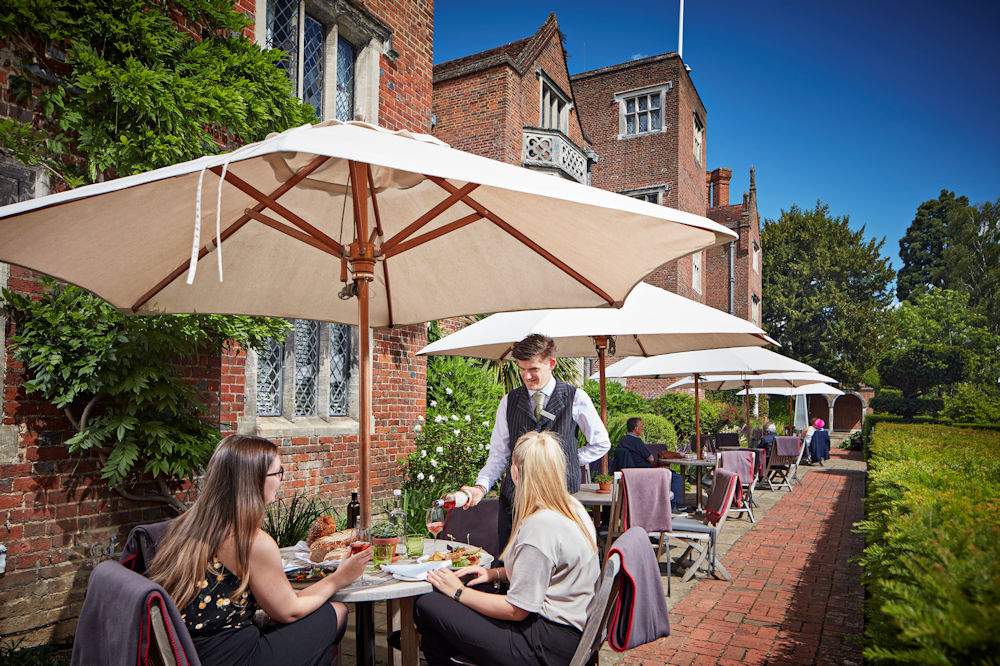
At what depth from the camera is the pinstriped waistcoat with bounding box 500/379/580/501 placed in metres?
4.40

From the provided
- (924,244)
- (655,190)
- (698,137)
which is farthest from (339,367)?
(924,244)

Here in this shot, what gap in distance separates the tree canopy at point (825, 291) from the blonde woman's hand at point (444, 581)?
1827 inches

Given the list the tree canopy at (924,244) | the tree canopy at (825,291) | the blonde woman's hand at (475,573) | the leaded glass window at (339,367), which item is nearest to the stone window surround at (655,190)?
Result: the leaded glass window at (339,367)

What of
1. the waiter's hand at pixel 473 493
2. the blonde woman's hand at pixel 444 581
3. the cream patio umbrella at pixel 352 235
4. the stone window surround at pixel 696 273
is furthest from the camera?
the stone window surround at pixel 696 273

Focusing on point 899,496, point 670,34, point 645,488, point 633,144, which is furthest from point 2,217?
point 670,34

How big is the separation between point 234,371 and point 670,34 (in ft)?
81.5

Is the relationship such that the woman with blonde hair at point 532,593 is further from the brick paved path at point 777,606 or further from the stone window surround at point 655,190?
the stone window surround at point 655,190

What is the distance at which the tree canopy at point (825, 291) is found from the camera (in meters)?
44.7

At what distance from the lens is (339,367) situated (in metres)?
8.09

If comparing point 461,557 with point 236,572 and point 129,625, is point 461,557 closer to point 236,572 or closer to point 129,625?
point 236,572

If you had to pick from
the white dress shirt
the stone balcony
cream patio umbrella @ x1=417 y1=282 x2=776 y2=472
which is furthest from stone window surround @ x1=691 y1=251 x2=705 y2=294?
the white dress shirt

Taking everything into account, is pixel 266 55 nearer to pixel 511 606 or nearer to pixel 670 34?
pixel 511 606

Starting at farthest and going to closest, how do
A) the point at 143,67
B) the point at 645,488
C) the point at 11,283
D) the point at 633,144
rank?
the point at 633,144, the point at 645,488, the point at 143,67, the point at 11,283

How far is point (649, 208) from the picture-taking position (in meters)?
2.73
